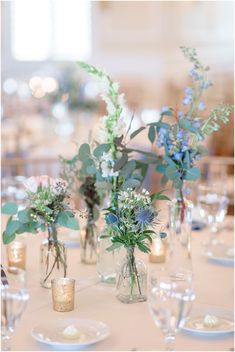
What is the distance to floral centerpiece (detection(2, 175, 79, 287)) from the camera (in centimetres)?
174

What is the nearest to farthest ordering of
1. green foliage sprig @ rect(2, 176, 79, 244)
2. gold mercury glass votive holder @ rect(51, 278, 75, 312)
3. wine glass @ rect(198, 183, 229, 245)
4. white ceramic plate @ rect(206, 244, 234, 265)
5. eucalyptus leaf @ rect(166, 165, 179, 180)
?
gold mercury glass votive holder @ rect(51, 278, 75, 312), green foliage sprig @ rect(2, 176, 79, 244), eucalyptus leaf @ rect(166, 165, 179, 180), white ceramic plate @ rect(206, 244, 234, 265), wine glass @ rect(198, 183, 229, 245)

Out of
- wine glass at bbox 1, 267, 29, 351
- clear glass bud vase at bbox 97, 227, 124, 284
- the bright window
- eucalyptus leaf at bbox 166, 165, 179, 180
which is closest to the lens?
wine glass at bbox 1, 267, 29, 351

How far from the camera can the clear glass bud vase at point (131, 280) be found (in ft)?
5.50

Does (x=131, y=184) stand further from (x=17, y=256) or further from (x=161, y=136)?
(x=17, y=256)

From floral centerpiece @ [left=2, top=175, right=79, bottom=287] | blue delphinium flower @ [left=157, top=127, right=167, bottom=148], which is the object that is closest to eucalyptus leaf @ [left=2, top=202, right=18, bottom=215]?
floral centerpiece @ [left=2, top=175, right=79, bottom=287]

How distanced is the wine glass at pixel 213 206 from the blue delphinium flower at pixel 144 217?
0.61m

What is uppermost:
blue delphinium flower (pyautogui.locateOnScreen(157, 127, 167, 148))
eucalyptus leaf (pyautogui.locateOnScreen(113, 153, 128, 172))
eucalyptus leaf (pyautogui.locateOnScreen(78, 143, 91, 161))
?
blue delphinium flower (pyautogui.locateOnScreen(157, 127, 167, 148))

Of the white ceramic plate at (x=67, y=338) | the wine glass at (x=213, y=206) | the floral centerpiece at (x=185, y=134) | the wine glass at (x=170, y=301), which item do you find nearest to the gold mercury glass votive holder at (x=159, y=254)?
the floral centerpiece at (x=185, y=134)

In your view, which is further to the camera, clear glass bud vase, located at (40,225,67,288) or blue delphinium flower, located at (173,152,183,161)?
blue delphinium flower, located at (173,152,183,161)

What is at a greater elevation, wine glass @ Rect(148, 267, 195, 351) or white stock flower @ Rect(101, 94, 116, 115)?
white stock flower @ Rect(101, 94, 116, 115)

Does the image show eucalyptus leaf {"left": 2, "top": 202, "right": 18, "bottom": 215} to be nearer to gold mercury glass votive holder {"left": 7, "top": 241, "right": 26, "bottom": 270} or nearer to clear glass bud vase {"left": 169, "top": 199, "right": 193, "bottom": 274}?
gold mercury glass votive holder {"left": 7, "top": 241, "right": 26, "bottom": 270}

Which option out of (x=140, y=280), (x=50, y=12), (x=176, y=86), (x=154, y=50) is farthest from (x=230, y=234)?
(x=50, y=12)

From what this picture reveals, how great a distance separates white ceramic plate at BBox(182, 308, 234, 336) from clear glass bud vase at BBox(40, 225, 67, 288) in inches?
16.0

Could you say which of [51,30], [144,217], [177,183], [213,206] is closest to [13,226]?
[144,217]
